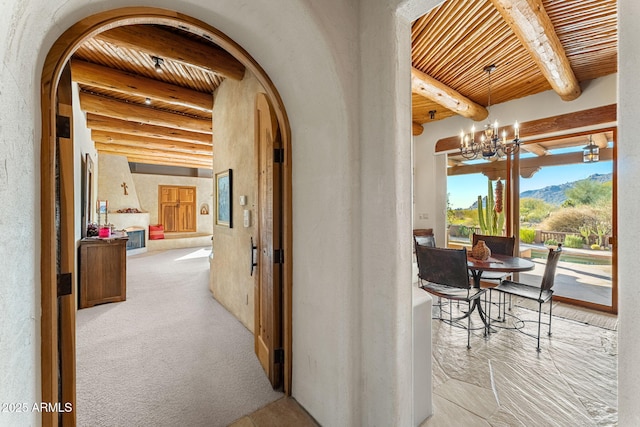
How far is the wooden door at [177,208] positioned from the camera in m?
9.91

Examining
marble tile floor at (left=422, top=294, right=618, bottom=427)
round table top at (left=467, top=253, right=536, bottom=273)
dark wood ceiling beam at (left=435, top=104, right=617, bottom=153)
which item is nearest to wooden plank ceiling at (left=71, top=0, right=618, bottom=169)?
dark wood ceiling beam at (left=435, top=104, right=617, bottom=153)

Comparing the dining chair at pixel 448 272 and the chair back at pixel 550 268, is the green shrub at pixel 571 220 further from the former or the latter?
the dining chair at pixel 448 272

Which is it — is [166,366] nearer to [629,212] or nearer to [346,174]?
[346,174]

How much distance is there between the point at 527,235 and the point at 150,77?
6099 millimetres

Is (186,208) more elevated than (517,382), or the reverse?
(186,208)

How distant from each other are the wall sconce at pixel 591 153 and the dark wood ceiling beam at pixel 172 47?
470 centimetres

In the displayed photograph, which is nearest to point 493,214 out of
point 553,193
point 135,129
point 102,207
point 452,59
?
point 553,193

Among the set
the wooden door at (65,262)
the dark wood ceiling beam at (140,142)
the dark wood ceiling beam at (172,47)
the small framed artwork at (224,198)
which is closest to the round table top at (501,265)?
the small framed artwork at (224,198)

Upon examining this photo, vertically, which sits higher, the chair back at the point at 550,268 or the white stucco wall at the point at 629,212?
the white stucco wall at the point at 629,212

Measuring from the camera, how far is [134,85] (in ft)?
11.4

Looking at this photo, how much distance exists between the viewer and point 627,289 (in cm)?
73

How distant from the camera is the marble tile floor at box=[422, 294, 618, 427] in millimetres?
1694

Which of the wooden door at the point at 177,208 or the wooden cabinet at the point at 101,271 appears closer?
the wooden cabinet at the point at 101,271

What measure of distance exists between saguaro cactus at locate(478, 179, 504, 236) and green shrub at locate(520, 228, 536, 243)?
11.4 inches
